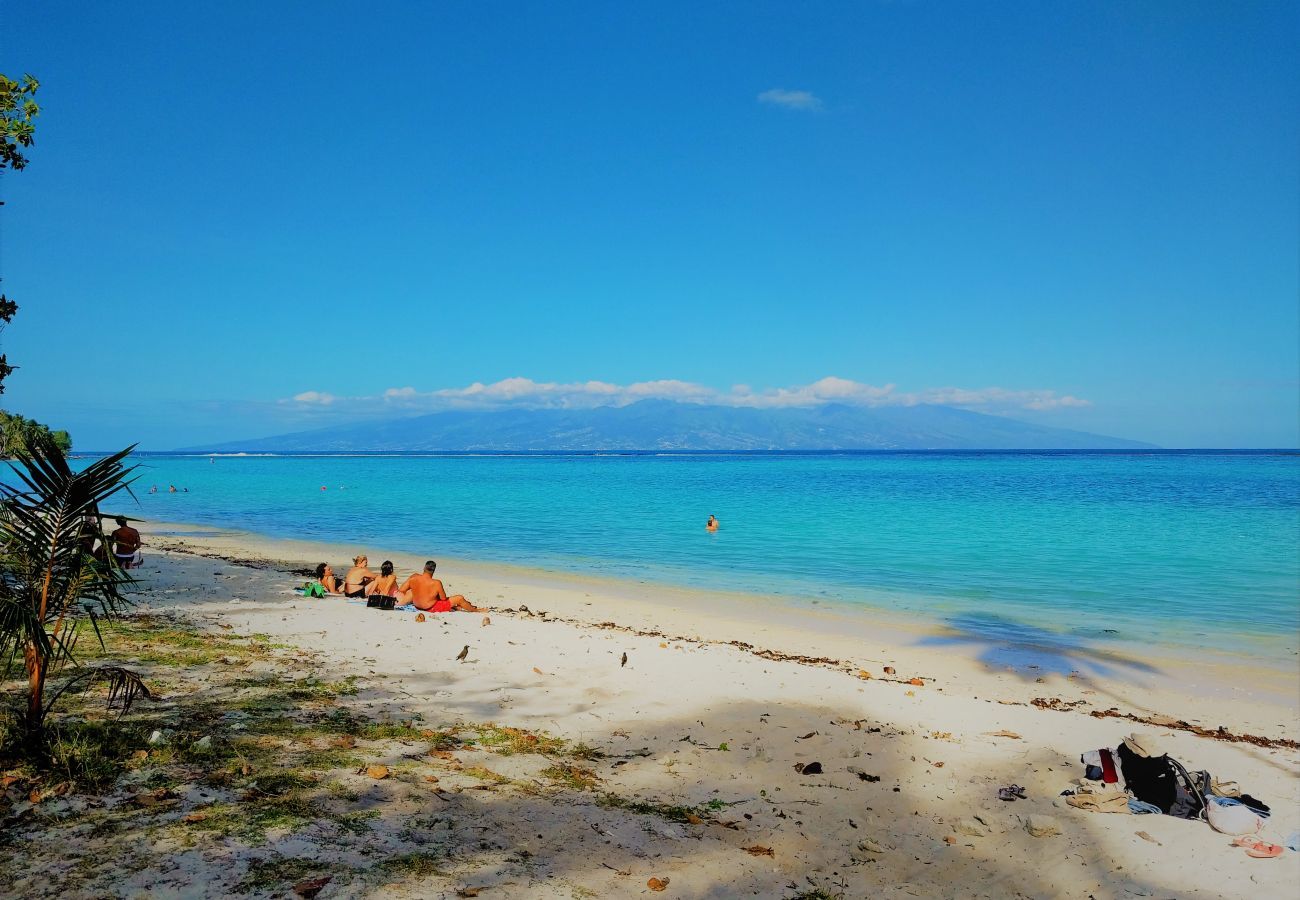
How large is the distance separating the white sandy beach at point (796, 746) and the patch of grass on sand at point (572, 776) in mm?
234

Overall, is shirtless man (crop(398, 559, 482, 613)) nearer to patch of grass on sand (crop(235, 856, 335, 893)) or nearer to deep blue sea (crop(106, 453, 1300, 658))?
deep blue sea (crop(106, 453, 1300, 658))

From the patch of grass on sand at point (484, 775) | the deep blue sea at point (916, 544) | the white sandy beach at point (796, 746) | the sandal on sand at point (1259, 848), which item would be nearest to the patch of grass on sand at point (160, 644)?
the white sandy beach at point (796, 746)

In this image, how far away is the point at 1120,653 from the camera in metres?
15.1

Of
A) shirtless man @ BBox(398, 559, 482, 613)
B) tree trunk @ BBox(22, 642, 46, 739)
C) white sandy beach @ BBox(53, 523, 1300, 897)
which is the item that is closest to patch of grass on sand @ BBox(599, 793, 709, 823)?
white sandy beach @ BBox(53, 523, 1300, 897)

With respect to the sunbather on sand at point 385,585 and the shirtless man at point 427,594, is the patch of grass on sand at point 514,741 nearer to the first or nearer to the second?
the shirtless man at point 427,594

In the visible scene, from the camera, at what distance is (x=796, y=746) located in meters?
8.60

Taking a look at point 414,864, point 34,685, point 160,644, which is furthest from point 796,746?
point 160,644

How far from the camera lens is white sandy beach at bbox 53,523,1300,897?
19.1ft

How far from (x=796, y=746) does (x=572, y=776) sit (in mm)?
2790

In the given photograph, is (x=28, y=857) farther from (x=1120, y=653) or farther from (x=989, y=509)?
(x=989, y=509)

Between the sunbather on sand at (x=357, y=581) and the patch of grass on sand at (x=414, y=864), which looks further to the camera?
the sunbather on sand at (x=357, y=581)

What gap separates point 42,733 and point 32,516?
1847 millimetres

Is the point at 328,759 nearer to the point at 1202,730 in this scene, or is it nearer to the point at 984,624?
the point at 1202,730

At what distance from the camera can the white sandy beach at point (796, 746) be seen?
584cm
